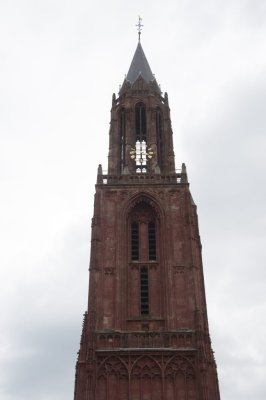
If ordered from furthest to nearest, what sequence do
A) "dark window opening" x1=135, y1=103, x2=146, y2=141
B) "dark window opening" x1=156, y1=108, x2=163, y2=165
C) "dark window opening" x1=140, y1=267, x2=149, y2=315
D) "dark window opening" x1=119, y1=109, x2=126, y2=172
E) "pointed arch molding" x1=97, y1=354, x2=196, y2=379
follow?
1. "dark window opening" x1=135, y1=103, x2=146, y2=141
2. "dark window opening" x1=156, y1=108, x2=163, y2=165
3. "dark window opening" x1=119, y1=109, x2=126, y2=172
4. "dark window opening" x1=140, y1=267, x2=149, y2=315
5. "pointed arch molding" x1=97, y1=354, x2=196, y2=379

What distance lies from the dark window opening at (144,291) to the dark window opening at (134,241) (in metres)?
1.23

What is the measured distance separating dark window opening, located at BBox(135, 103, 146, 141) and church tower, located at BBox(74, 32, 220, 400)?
112mm

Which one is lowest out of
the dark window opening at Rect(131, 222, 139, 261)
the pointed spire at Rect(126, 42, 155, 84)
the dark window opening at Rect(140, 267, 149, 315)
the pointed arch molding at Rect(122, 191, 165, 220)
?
the dark window opening at Rect(140, 267, 149, 315)

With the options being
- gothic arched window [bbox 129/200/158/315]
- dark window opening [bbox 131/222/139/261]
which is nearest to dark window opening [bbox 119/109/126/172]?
gothic arched window [bbox 129/200/158/315]

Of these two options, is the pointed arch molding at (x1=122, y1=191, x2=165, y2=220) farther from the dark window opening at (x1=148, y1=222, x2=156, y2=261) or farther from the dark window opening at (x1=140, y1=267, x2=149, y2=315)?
the dark window opening at (x1=140, y1=267, x2=149, y2=315)

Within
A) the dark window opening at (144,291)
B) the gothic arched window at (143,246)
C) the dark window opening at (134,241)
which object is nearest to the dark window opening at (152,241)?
the gothic arched window at (143,246)

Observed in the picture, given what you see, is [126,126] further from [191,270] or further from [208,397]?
[208,397]

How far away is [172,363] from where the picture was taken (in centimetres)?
3569

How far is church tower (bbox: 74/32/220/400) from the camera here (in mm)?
35062

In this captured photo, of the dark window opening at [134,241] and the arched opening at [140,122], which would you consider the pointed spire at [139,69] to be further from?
the dark window opening at [134,241]

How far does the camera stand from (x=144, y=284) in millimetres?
40156

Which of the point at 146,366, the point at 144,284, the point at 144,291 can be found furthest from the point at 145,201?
the point at 146,366

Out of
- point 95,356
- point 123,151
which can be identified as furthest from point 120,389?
point 123,151

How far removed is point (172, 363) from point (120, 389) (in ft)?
11.6
